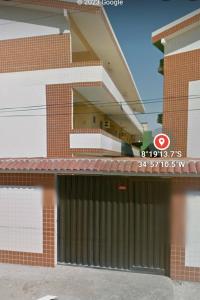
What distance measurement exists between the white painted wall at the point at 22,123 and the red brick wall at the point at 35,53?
0.86 meters

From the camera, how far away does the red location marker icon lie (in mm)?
12045

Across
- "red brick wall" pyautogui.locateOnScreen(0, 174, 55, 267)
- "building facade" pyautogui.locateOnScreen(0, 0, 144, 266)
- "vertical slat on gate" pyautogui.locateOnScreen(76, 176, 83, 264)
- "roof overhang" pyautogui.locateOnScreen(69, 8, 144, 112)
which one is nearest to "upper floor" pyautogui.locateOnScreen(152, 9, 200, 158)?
"roof overhang" pyautogui.locateOnScreen(69, 8, 144, 112)

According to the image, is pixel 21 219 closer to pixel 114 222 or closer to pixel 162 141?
pixel 114 222

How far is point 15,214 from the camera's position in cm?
565

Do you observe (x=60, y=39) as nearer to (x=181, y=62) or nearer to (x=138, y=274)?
(x=181, y=62)

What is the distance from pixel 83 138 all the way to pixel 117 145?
11.5 ft

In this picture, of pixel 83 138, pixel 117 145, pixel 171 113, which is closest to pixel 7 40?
pixel 83 138

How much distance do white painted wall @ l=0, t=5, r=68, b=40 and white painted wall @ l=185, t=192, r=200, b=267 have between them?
9288mm

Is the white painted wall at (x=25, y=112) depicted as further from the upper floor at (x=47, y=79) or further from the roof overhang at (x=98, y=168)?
the roof overhang at (x=98, y=168)

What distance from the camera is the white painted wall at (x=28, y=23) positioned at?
37.5ft

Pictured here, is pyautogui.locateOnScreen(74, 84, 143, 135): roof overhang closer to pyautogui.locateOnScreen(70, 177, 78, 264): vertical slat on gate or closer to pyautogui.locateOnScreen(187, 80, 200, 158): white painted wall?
pyautogui.locateOnScreen(187, 80, 200, 158): white painted wall

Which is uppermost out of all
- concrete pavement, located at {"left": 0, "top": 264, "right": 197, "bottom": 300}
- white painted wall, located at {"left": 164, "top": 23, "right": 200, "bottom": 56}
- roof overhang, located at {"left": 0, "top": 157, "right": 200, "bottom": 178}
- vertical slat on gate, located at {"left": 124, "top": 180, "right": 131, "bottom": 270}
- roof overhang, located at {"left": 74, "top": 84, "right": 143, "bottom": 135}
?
white painted wall, located at {"left": 164, "top": 23, "right": 200, "bottom": 56}

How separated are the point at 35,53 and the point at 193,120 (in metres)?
7.63

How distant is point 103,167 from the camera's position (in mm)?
5055
